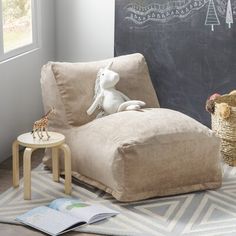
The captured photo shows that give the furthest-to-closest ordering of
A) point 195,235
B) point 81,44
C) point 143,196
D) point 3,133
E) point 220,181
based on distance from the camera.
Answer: point 81,44, point 3,133, point 220,181, point 143,196, point 195,235

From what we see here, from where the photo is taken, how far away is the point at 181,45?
13.1 feet

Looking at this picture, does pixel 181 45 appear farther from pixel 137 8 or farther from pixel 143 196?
pixel 143 196

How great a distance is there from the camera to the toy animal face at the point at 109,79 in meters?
3.57

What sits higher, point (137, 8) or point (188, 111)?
point (137, 8)

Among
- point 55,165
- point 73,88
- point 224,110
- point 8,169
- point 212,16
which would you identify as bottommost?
point 8,169

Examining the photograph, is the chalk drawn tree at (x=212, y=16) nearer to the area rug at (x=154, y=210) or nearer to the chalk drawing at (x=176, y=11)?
the chalk drawing at (x=176, y=11)

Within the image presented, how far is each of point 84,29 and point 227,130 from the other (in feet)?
4.49

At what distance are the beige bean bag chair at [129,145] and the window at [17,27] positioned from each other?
37cm

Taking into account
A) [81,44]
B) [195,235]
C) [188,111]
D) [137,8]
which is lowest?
[195,235]

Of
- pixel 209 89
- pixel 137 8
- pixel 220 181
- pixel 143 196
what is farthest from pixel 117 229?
pixel 137 8

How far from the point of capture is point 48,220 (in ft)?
9.42

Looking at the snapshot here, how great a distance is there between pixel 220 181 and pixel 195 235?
0.65m

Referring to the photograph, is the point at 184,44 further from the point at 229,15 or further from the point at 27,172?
the point at 27,172

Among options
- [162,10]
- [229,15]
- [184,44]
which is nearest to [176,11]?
[162,10]
